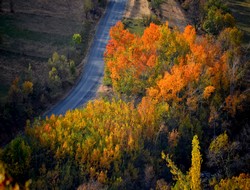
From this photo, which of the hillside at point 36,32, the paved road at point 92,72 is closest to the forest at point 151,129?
the paved road at point 92,72

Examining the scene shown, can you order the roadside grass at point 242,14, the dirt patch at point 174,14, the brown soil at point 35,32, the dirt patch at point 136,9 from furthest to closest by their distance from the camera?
the roadside grass at point 242,14
the dirt patch at point 136,9
the dirt patch at point 174,14
the brown soil at point 35,32

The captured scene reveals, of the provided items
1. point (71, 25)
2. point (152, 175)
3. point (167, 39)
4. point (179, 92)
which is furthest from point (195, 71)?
point (71, 25)

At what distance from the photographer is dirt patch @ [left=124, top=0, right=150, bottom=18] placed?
314 feet

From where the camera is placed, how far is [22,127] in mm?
56719

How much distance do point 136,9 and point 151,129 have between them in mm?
56296

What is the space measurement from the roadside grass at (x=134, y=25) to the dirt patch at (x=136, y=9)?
265 cm

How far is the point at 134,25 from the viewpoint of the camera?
90.4m

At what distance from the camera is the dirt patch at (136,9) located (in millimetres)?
95812

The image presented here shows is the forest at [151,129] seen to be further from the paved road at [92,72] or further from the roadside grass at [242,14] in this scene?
the roadside grass at [242,14]

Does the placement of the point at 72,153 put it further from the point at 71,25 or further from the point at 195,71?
the point at 71,25

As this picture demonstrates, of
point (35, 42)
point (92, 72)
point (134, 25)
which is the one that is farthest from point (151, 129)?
point (134, 25)

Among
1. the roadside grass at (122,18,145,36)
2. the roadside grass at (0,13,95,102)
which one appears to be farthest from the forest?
the roadside grass at (122,18,145,36)

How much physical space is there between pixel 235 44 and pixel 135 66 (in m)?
28.8

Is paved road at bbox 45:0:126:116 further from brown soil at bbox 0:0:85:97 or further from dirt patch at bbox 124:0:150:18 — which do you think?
brown soil at bbox 0:0:85:97
